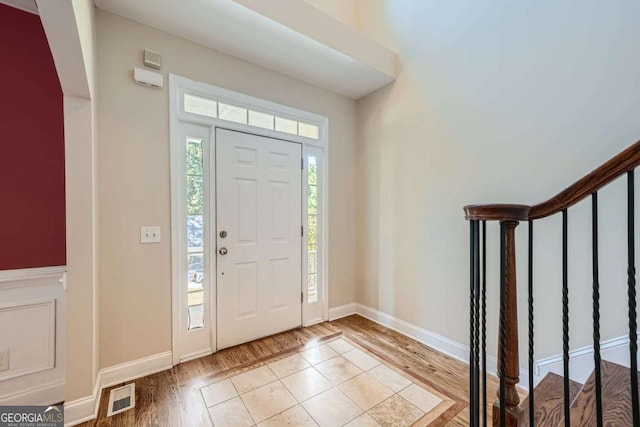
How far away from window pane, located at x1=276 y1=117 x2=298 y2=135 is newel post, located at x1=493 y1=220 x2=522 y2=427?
224cm

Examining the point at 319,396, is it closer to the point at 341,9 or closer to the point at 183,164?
the point at 183,164

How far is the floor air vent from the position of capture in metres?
1.74

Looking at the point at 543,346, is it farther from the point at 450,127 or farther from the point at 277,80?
the point at 277,80

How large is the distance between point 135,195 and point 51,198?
1.61 ft

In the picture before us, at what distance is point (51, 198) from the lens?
6.15ft

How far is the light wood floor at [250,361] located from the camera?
5.51 ft

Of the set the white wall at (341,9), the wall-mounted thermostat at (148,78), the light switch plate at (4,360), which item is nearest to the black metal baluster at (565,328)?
the wall-mounted thermostat at (148,78)

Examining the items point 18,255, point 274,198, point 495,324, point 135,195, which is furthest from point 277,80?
point 495,324

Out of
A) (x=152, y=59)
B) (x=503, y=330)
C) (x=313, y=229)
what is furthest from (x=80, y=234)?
(x=503, y=330)

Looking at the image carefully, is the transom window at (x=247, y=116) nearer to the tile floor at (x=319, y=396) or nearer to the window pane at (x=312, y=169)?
the window pane at (x=312, y=169)

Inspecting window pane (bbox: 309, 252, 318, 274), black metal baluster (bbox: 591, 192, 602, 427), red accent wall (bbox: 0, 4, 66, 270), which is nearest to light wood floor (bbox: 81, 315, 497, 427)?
window pane (bbox: 309, 252, 318, 274)

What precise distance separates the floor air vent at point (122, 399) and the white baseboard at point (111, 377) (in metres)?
0.07

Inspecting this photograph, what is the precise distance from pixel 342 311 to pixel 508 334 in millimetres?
2322

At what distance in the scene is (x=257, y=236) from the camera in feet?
8.72
